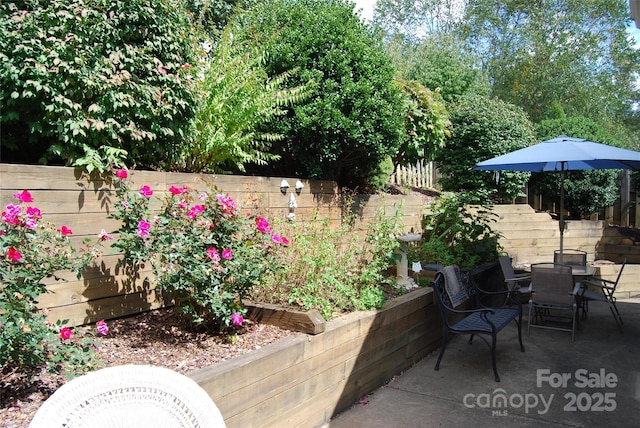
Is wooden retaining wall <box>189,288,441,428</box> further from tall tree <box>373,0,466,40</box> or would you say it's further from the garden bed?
tall tree <box>373,0,466,40</box>

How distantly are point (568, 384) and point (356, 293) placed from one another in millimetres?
2038

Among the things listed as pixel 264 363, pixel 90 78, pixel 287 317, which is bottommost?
pixel 264 363

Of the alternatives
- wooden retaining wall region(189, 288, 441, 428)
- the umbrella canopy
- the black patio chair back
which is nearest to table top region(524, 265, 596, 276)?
the black patio chair back

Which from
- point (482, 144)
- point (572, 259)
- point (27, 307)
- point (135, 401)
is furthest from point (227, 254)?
point (482, 144)

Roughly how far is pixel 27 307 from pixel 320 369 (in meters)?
1.98

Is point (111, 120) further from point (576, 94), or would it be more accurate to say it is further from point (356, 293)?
point (576, 94)

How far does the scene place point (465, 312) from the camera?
4523 millimetres

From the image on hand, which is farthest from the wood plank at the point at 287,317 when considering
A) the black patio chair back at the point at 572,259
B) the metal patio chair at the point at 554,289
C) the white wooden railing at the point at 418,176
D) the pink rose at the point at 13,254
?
the white wooden railing at the point at 418,176

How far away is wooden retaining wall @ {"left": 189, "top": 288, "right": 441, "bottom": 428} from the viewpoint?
9.21 feet

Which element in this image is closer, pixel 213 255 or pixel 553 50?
pixel 213 255

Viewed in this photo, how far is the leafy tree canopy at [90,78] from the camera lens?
3260mm

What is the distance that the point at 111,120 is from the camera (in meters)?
3.51

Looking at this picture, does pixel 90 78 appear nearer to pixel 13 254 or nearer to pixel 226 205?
pixel 226 205

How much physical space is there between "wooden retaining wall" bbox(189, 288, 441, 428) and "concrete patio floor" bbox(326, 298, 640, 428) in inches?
6.7
